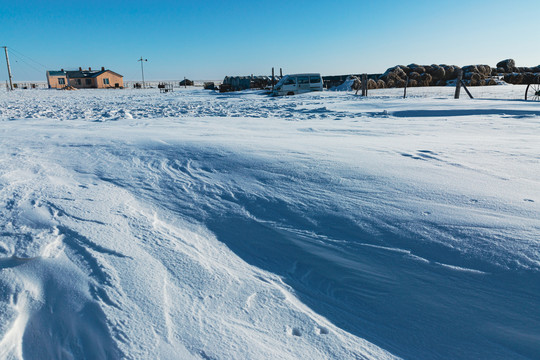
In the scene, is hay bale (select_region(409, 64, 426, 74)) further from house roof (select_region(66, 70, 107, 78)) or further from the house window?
house roof (select_region(66, 70, 107, 78))

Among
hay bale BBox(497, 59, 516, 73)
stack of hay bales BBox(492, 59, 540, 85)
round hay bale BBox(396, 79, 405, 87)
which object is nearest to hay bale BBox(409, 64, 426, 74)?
round hay bale BBox(396, 79, 405, 87)

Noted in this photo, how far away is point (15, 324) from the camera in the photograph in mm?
1485

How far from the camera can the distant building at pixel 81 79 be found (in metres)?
52.6

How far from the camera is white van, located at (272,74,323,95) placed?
20875 millimetres

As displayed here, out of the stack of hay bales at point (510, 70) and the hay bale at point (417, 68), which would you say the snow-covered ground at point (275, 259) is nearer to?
the stack of hay bales at point (510, 70)

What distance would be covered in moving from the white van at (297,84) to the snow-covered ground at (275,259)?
18.3 m

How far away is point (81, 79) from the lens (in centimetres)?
5338

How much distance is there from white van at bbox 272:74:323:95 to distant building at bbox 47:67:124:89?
42.4m

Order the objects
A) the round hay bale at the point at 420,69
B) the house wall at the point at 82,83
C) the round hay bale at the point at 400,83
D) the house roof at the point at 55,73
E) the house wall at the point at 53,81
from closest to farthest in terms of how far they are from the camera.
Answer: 1. the round hay bale at the point at 400,83
2. the round hay bale at the point at 420,69
3. the house roof at the point at 55,73
4. the house wall at the point at 53,81
5. the house wall at the point at 82,83

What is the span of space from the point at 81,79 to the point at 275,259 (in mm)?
62338

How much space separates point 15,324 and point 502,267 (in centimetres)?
244

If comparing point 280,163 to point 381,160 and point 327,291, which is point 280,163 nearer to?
point 381,160

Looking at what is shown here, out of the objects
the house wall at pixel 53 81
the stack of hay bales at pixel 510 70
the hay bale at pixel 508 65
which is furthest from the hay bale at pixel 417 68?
the house wall at pixel 53 81

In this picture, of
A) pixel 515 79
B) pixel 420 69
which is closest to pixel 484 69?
pixel 515 79
